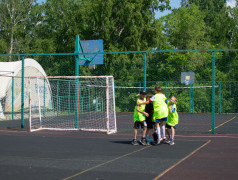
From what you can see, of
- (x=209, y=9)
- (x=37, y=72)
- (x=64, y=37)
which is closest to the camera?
(x=37, y=72)

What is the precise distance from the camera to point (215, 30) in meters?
51.7

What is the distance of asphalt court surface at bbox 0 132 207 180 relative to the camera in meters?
7.12

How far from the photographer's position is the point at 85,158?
8.82 metres

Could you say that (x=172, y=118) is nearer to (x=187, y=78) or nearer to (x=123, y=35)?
(x=187, y=78)

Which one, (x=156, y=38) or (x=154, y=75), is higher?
(x=156, y=38)

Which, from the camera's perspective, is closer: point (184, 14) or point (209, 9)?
point (184, 14)

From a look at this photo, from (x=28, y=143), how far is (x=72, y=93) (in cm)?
1755

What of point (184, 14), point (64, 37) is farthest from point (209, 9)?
point (64, 37)

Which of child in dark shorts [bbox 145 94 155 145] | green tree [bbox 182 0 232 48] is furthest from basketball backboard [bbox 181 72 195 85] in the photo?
child in dark shorts [bbox 145 94 155 145]

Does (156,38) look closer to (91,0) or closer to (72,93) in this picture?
(91,0)

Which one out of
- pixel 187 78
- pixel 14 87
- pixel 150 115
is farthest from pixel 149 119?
pixel 187 78

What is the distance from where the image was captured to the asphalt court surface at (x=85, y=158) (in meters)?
7.12

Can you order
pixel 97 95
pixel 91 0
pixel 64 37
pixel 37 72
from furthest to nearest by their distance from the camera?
1. pixel 91 0
2. pixel 64 37
3. pixel 97 95
4. pixel 37 72

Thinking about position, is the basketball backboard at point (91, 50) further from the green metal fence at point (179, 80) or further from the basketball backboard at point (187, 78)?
the basketball backboard at point (187, 78)
